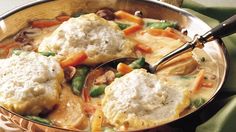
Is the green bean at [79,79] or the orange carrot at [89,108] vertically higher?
the green bean at [79,79]

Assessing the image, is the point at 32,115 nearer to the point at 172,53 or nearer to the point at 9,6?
the point at 172,53

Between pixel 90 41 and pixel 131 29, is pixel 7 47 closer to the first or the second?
pixel 90 41

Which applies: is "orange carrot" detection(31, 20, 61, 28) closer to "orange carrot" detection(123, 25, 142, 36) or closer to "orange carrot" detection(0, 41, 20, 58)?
"orange carrot" detection(0, 41, 20, 58)

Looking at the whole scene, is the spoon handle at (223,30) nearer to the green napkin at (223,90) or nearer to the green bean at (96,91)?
the green napkin at (223,90)

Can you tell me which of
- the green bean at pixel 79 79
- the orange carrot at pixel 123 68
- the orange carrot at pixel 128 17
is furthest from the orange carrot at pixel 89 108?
the orange carrot at pixel 128 17

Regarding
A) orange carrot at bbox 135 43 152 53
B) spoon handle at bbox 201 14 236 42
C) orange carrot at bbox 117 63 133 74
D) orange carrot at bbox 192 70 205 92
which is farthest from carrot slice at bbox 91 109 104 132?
spoon handle at bbox 201 14 236 42

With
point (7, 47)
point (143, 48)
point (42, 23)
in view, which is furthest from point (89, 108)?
point (42, 23)
